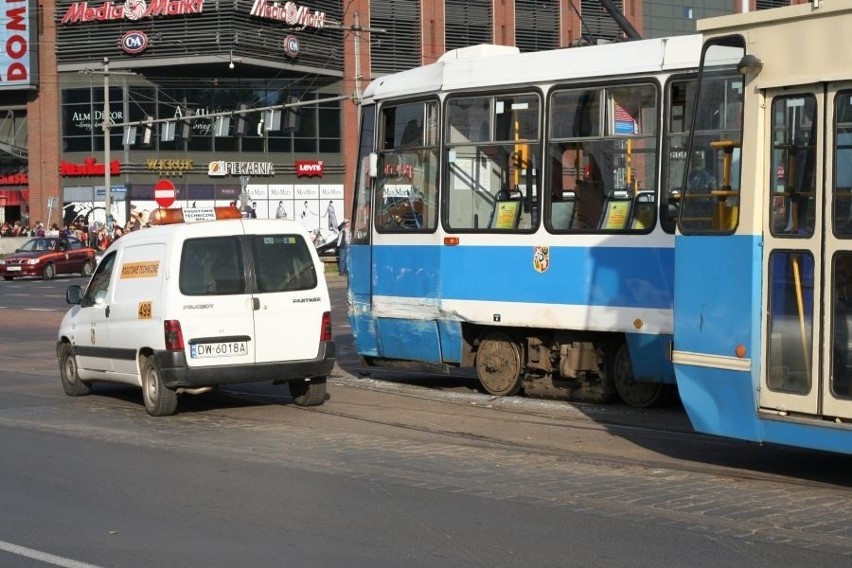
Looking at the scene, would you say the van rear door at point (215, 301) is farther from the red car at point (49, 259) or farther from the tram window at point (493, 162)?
the red car at point (49, 259)

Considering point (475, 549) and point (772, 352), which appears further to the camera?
point (772, 352)

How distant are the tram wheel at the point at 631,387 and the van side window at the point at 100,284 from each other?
17.9 feet

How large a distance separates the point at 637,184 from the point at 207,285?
4.27m

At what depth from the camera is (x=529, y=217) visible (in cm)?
1360

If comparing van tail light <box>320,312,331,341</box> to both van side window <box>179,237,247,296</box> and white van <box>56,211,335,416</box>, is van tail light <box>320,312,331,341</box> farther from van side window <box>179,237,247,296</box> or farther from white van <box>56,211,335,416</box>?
van side window <box>179,237,247,296</box>

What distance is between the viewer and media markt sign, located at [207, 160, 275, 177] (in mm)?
63188

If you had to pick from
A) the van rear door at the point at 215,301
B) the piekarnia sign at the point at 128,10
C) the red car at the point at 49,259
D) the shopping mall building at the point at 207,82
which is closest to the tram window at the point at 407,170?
the van rear door at the point at 215,301

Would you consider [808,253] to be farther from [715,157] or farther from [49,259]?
[49,259]

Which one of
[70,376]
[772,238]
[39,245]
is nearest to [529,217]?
[772,238]

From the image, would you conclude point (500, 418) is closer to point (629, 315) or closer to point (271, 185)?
point (629, 315)

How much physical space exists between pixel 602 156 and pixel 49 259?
37553 mm

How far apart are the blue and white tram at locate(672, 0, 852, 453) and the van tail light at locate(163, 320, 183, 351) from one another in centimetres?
513

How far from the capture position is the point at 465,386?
15812 mm

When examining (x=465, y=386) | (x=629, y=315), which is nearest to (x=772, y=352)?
(x=629, y=315)
